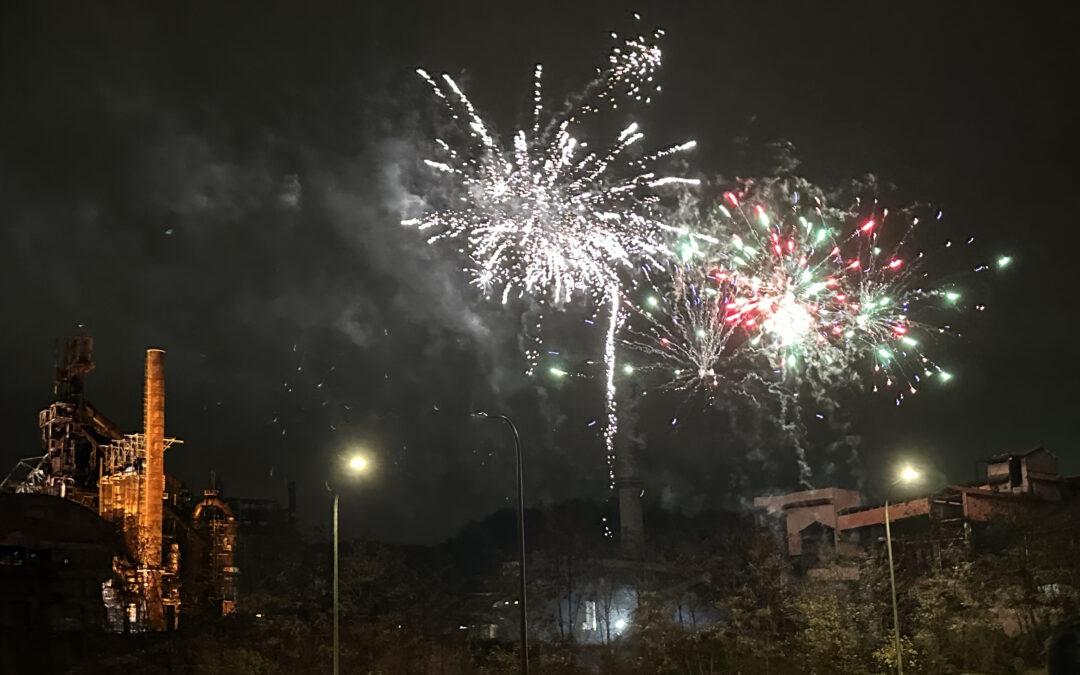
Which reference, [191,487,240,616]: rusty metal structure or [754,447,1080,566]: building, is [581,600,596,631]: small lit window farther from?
[191,487,240,616]: rusty metal structure

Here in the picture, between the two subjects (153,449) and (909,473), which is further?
(153,449)

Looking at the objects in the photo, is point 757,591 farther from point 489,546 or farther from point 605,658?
point 489,546

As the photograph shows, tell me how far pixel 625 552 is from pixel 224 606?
23686 mm

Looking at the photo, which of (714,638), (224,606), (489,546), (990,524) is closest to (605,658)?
(714,638)

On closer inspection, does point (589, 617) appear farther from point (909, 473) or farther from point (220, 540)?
point (909, 473)

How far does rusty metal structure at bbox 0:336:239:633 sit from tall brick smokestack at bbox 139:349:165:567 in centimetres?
6

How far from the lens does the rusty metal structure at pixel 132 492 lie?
2341 inches

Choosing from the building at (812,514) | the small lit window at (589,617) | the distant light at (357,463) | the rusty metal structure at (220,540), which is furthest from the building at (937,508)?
the rusty metal structure at (220,540)

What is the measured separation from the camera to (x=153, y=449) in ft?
Answer: 205

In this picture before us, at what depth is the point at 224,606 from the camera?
200 ft

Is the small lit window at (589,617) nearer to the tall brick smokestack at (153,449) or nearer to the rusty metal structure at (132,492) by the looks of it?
the rusty metal structure at (132,492)

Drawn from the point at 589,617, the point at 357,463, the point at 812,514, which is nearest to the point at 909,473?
the point at 357,463

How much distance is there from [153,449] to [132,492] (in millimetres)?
2850

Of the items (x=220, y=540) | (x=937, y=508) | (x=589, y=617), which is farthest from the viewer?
(x=220, y=540)
